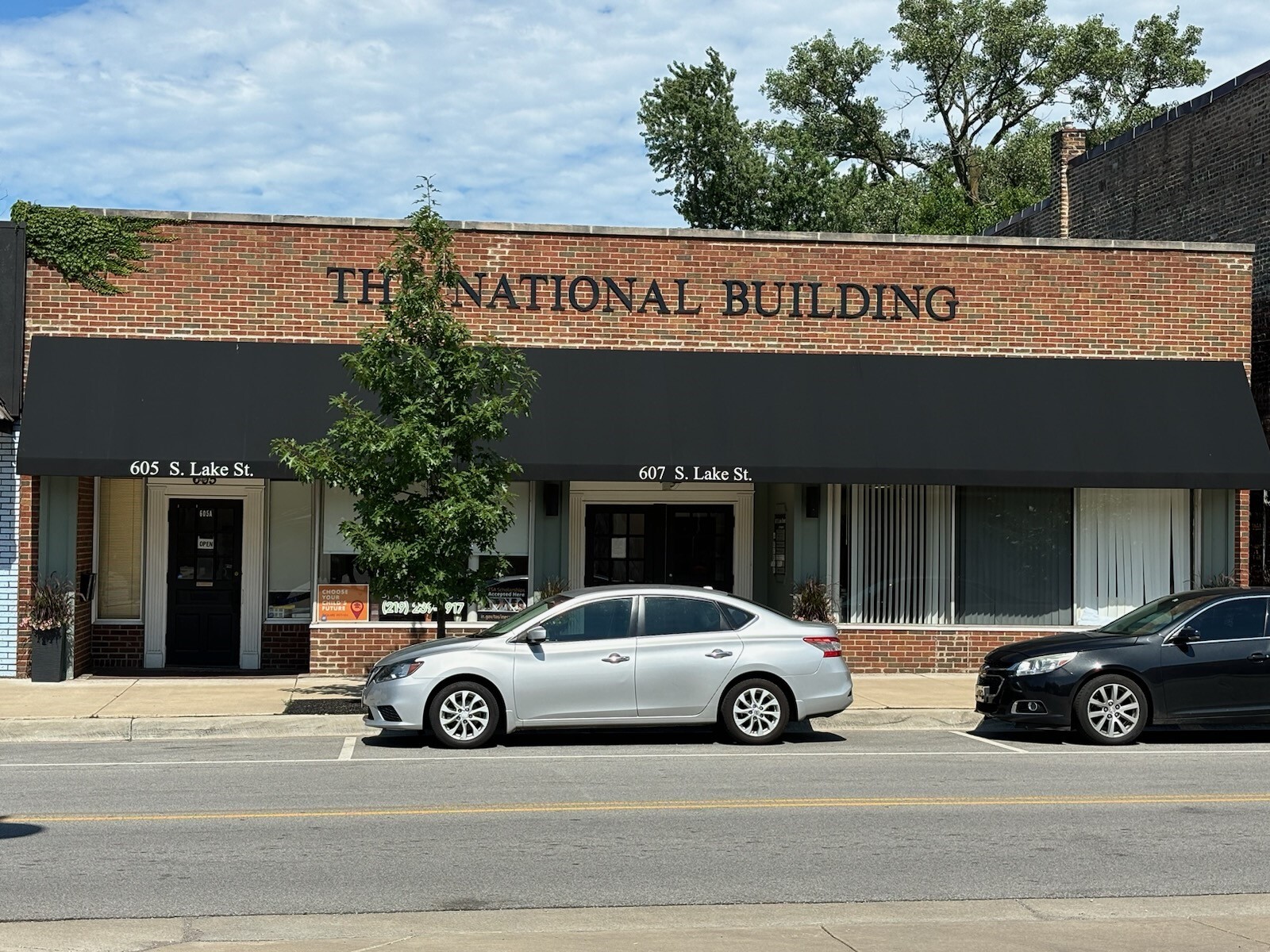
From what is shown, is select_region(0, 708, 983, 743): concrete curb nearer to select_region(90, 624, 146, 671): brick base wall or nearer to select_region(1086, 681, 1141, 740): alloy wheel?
select_region(1086, 681, 1141, 740): alloy wheel

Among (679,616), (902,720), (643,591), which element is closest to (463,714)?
(643,591)

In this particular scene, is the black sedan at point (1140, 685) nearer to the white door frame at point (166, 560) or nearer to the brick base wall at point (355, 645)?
the brick base wall at point (355, 645)

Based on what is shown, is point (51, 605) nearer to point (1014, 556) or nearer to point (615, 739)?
point (615, 739)

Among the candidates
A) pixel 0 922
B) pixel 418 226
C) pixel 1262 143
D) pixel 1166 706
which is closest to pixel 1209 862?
pixel 1166 706

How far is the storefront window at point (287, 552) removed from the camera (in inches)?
732

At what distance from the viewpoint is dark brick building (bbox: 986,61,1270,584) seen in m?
20.5

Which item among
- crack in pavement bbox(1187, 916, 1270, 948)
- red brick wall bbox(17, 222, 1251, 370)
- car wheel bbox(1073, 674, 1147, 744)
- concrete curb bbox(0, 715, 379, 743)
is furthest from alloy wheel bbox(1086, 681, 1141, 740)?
concrete curb bbox(0, 715, 379, 743)

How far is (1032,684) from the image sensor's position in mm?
13156

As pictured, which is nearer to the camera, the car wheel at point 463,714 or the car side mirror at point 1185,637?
the car wheel at point 463,714

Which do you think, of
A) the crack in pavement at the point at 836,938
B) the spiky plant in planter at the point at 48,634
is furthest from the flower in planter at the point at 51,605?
the crack in pavement at the point at 836,938

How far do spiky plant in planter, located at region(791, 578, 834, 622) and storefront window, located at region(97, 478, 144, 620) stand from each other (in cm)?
842

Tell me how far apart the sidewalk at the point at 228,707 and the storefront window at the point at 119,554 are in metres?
1.20

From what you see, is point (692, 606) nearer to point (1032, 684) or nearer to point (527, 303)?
point (1032, 684)

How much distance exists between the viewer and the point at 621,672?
12523 millimetres
